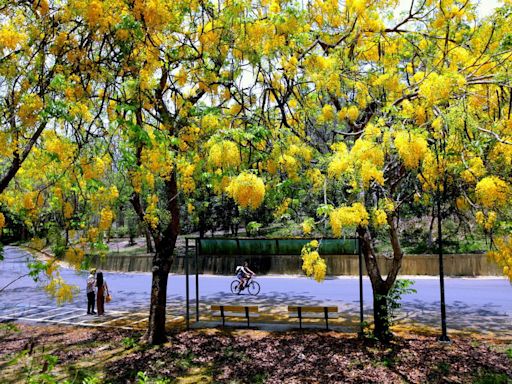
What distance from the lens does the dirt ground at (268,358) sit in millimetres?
6266

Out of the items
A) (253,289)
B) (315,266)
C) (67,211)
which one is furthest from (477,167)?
(253,289)

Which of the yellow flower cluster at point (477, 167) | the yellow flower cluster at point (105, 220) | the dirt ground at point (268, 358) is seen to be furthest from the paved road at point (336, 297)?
the yellow flower cluster at point (477, 167)

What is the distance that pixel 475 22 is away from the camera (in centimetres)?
698

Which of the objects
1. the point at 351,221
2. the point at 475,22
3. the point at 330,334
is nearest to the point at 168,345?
the point at 330,334

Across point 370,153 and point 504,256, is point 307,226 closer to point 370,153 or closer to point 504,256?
point 370,153

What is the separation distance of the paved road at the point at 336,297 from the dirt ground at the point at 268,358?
1.50 meters

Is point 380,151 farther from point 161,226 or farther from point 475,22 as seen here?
point 161,226

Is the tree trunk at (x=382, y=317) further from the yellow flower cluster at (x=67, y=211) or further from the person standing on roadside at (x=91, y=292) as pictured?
the person standing on roadside at (x=91, y=292)

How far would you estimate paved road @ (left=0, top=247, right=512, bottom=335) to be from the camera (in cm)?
1015

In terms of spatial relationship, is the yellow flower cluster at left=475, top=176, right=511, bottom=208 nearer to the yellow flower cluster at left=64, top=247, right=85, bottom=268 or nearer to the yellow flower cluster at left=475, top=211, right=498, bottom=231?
the yellow flower cluster at left=475, top=211, right=498, bottom=231

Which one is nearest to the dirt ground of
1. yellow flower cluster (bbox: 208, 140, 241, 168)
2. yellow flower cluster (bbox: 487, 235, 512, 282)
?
yellow flower cluster (bbox: 487, 235, 512, 282)

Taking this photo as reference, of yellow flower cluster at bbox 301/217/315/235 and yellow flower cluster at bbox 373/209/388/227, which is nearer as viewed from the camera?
yellow flower cluster at bbox 301/217/315/235

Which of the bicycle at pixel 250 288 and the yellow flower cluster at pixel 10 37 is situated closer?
the yellow flower cluster at pixel 10 37

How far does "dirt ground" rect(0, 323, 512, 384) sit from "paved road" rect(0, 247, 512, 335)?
4.92 feet
